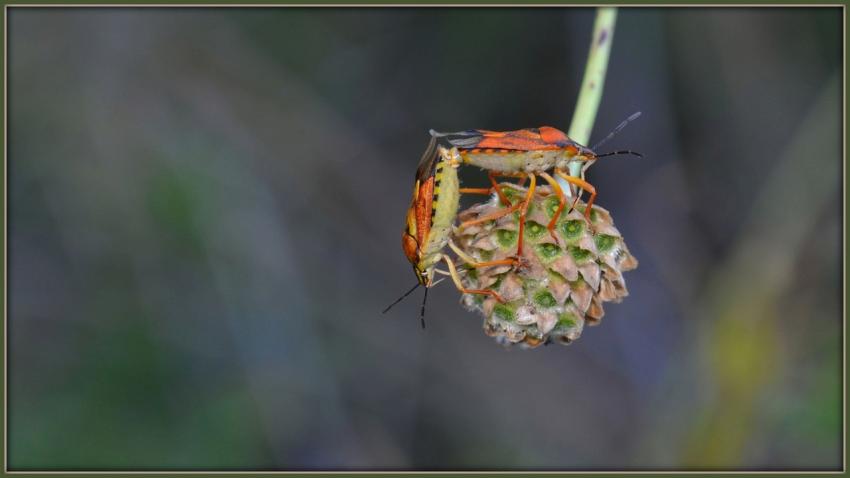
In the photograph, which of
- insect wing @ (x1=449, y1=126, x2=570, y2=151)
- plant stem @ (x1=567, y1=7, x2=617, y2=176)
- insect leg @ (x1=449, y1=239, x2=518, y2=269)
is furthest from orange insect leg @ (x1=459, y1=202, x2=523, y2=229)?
plant stem @ (x1=567, y1=7, x2=617, y2=176)

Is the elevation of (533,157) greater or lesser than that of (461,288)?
greater

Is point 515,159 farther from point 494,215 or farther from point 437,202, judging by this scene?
point 437,202

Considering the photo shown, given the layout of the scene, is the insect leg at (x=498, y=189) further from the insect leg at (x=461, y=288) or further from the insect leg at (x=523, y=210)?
the insect leg at (x=461, y=288)

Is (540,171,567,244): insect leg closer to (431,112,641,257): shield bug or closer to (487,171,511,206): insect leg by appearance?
(431,112,641,257): shield bug

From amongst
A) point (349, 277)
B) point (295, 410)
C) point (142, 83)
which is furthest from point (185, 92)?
point (295, 410)

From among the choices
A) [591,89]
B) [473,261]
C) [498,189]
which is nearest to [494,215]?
[498,189]

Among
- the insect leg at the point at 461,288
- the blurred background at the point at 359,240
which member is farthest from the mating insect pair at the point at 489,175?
the blurred background at the point at 359,240
